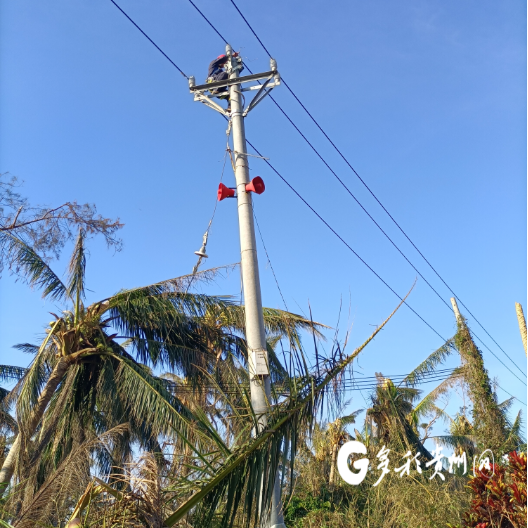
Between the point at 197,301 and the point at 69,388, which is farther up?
the point at 197,301

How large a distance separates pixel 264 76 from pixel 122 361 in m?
5.83

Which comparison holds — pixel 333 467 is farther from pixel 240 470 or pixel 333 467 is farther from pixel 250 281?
pixel 240 470

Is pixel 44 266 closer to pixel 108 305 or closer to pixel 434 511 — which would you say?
pixel 108 305

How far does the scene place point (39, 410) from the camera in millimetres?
10281

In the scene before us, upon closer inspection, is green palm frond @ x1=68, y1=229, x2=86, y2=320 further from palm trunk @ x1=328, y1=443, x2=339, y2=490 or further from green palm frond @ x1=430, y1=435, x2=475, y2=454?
green palm frond @ x1=430, y1=435, x2=475, y2=454

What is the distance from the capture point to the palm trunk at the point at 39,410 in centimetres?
958

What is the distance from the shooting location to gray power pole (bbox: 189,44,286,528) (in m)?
5.15

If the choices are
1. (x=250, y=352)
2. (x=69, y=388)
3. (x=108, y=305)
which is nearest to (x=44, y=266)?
(x=108, y=305)

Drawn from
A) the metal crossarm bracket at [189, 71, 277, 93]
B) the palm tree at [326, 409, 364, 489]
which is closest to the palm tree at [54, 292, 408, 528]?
the metal crossarm bracket at [189, 71, 277, 93]

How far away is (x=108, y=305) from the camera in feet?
38.3

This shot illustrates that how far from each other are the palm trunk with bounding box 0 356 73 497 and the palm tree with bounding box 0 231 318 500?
2 centimetres

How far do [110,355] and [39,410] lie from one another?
1.60 metres

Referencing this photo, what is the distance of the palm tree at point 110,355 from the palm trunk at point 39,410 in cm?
2

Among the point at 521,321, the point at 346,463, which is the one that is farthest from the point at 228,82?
the point at 521,321
